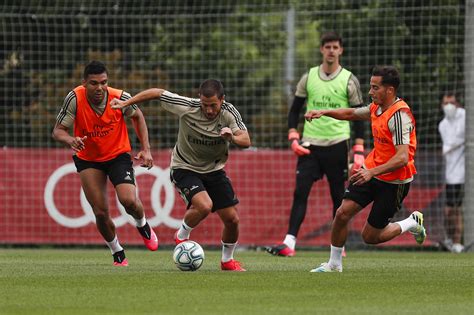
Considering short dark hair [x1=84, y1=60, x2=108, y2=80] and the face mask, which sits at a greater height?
short dark hair [x1=84, y1=60, x2=108, y2=80]

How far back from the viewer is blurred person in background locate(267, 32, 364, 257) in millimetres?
14055

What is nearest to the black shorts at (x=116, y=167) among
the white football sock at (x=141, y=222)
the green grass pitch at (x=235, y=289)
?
the white football sock at (x=141, y=222)

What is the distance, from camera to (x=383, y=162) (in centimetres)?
1070

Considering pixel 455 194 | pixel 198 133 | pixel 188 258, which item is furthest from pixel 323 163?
pixel 188 258

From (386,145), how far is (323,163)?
3540mm

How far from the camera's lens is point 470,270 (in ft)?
37.1

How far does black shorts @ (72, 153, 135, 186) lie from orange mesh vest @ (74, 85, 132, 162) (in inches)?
1.7

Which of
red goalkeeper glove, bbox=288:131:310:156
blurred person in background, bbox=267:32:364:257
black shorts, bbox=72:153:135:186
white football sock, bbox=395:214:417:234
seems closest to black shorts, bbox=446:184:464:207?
blurred person in background, bbox=267:32:364:257

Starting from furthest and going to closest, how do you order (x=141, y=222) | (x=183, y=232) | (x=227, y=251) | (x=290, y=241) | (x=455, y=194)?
(x=455, y=194) → (x=290, y=241) → (x=141, y=222) → (x=183, y=232) → (x=227, y=251)

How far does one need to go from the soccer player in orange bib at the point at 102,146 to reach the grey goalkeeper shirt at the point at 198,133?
20.2 inches

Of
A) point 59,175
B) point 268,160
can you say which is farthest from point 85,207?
point 268,160

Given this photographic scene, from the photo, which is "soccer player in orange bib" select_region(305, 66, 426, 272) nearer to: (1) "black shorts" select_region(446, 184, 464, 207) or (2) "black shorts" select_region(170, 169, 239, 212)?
(2) "black shorts" select_region(170, 169, 239, 212)

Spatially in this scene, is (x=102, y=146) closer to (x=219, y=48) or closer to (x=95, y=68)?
(x=95, y=68)

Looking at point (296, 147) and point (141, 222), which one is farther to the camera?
point (296, 147)
